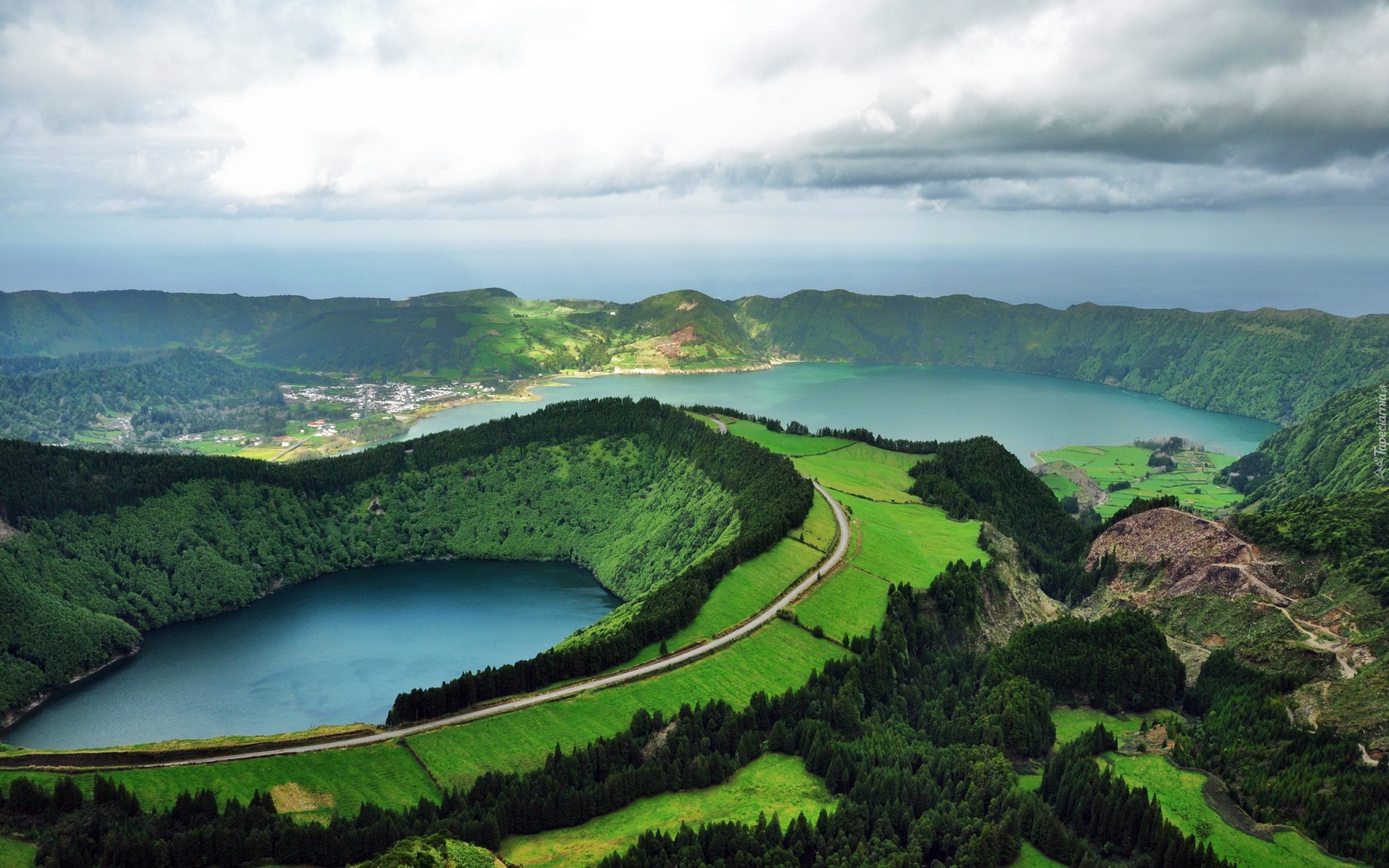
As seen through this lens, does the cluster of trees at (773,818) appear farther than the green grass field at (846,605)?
No

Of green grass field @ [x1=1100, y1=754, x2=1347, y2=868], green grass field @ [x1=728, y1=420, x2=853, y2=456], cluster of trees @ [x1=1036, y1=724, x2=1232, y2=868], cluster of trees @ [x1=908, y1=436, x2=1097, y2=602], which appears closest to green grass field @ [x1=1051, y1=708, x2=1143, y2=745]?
green grass field @ [x1=1100, y1=754, x2=1347, y2=868]

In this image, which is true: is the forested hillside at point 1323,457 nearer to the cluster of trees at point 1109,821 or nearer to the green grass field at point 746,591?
the green grass field at point 746,591

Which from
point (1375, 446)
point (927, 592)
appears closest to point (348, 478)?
point (927, 592)

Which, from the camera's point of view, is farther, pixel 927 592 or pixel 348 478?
pixel 348 478

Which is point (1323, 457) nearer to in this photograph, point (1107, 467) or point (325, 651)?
point (1107, 467)

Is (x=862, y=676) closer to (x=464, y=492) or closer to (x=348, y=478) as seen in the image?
(x=464, y=492)

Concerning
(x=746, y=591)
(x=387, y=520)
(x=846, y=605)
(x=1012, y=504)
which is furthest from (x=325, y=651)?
(x=1012, y=504)

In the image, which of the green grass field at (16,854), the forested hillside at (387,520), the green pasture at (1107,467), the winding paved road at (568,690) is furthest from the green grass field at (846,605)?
the green pasture at (1107,467)
